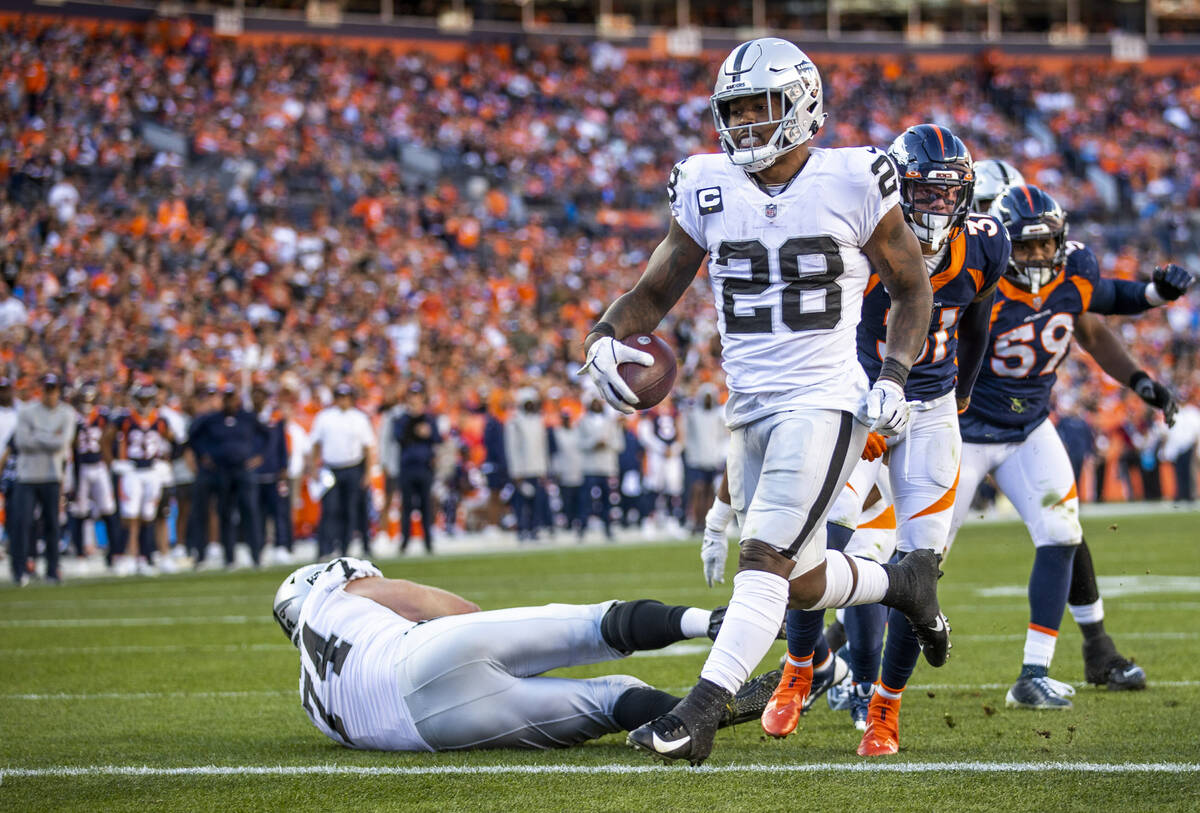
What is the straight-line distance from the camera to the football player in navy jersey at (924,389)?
4.79 meters

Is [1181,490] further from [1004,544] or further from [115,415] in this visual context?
[115,415]

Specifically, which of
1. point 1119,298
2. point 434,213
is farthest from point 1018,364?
point 434,213

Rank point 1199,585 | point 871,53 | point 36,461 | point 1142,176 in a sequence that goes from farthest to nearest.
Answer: point 871,53, point 1142,176, point 36,461, point 1199,585

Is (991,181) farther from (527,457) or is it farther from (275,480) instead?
(527,457)

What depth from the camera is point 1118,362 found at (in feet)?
21.6

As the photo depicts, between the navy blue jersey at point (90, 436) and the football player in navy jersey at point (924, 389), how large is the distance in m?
10.2

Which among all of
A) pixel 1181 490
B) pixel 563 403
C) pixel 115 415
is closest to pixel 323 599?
pixel 115 415

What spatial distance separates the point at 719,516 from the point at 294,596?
4.95 feet

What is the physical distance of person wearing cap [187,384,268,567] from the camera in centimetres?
1378

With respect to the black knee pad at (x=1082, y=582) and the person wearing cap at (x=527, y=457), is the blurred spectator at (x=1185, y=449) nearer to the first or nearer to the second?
the person wearing cap at (x=527, y=457)

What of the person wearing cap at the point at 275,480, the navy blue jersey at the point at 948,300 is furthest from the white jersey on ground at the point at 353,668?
the person wearing cap at the point at 275,480

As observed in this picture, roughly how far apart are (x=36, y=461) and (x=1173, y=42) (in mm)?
33472

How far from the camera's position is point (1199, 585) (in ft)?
33.4

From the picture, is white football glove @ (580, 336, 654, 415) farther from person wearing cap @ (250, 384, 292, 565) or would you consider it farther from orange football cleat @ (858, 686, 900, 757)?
person wearing cap @ (250, 384, 292, 565)
